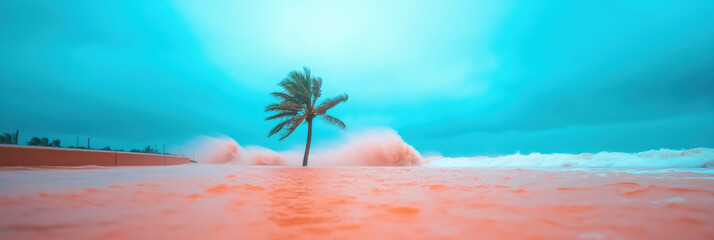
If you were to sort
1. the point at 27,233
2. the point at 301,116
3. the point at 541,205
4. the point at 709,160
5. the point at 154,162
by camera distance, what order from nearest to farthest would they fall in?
the point at 27,233 → the point at 541,205 → the point at 154,162 → the point at 709,160 → the point at 301,116

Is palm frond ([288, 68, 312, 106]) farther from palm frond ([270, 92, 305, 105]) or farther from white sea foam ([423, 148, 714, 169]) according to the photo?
white sea foam ([423, 148, 714, 169])

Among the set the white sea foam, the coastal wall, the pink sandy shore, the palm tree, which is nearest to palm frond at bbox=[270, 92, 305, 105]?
the palm tree

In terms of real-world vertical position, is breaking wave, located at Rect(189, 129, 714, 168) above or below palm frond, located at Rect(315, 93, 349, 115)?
below

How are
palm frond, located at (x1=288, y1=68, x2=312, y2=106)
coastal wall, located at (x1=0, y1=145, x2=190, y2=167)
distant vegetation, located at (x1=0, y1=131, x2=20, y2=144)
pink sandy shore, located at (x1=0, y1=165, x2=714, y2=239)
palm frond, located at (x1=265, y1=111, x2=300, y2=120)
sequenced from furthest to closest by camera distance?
palm frond, located at (x1=288, y1=68, x2=312, y2=106) → palm frond, located at (x1=265, y1=111, x2=300, y2=120) → distant vegetation, located at (x1=0, y1=131, x2=20, y2=144) → coastal wall, located at (x1=0, y1=145, x2=190, y2=167) → pink sandy shore, located at (x1=0, y1=165, x2=714, y2=239)

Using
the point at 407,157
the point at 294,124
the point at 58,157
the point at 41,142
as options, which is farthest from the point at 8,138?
the point at 407,157

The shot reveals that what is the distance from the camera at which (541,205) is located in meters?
1.38

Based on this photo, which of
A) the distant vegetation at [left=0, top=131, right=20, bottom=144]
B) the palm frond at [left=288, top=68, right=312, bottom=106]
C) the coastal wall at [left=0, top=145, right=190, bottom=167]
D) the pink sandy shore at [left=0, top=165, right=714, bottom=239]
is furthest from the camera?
the palm frond at [left=288, top=68, right=312, bottom=106]

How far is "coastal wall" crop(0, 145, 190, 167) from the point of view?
3872mm

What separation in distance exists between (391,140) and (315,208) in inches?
602

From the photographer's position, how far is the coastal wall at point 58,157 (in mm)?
3872

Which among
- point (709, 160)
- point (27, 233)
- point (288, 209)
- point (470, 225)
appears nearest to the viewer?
point (27, 233)

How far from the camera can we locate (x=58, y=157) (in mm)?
4535

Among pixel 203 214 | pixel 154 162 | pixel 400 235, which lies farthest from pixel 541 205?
pixel 154 162

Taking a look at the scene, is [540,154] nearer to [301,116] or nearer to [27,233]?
[301,116]
